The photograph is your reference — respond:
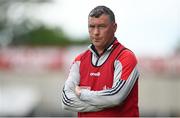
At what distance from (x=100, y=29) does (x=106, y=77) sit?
377mm

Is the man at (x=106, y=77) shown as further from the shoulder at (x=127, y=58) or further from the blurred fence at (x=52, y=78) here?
the blurred fence at (x=52, y=78)

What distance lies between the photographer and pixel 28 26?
72.8 m

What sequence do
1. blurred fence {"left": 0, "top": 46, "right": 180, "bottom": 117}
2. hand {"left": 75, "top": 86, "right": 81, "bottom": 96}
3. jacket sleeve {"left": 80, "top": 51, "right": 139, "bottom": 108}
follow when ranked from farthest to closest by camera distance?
blurred fence {"left": 0, "top": 46, "right": 180, "bottom": 117}, hand {"left": 75, "top": 86, "right": 81, "bottom": 96}, jacket sleeve {"left": 80, "top": 51, "right": 139, "bottom": 108}

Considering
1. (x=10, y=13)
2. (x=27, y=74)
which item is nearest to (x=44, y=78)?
(x=27, y=74)

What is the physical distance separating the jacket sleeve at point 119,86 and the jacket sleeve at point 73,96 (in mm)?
91

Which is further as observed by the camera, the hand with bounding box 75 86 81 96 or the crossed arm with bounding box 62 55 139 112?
the hand with bounding box 75 86 81 96

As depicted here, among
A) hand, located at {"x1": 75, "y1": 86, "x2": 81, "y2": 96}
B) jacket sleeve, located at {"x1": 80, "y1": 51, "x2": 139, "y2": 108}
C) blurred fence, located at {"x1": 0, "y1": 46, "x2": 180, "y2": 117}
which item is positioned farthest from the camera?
blurred fence, located at {"x1": 0, "y1": 46, "x2": 180, "y2": 117}

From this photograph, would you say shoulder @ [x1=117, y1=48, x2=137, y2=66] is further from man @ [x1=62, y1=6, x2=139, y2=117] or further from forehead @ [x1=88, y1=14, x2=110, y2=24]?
forehead @ [x1=88, y1=14, x2=110, y2=24]

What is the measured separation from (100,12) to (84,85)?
0.60 metres

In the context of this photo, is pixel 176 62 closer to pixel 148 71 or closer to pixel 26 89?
pixel 148 71

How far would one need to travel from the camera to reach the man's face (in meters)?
6.39

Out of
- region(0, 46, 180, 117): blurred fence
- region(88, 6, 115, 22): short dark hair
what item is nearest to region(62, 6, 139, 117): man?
region(88, 6, 115, 22): short dark hair

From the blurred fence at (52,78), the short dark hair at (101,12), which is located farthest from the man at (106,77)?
the blurred fence at (52,78)

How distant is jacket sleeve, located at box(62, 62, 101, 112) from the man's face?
1.02 feet
